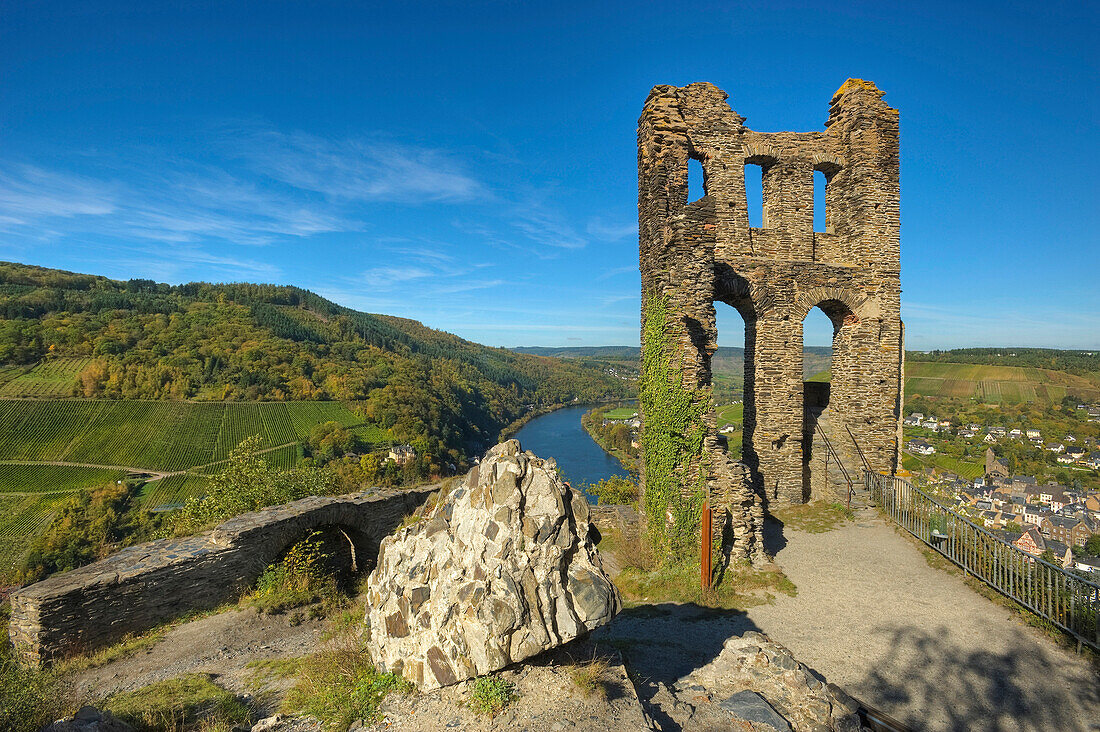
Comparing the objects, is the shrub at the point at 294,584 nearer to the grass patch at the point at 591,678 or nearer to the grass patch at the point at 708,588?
the grass patch at the point at 708,588

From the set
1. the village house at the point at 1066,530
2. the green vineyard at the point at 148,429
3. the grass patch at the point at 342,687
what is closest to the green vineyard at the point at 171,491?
the green vineyard at the point at 148,429

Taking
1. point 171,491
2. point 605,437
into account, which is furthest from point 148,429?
point 605,437

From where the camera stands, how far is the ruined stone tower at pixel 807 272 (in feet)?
37.2

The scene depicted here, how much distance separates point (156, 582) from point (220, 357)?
76649 millimetres

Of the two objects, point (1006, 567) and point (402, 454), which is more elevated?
point (1006, 567)

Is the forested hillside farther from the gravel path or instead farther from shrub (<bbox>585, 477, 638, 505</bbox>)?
the gravel path

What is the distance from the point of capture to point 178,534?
819cm

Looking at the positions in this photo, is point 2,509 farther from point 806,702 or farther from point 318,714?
point 806,702

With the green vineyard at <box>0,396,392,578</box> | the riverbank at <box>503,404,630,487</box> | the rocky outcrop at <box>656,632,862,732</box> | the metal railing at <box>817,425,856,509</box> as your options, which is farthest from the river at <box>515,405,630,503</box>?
the rocky outcrop at <box>656,632,862,732</box>

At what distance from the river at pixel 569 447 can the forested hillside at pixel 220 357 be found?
688 centimetres

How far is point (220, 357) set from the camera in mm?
69812

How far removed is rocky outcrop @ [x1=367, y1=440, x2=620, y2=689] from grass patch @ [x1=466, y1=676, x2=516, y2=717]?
3.7 inches

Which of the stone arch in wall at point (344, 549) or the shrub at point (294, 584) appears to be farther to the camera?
the stone arch in wall at point (344, 549)

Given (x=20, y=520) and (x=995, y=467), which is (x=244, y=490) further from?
(x=20, y=520)
